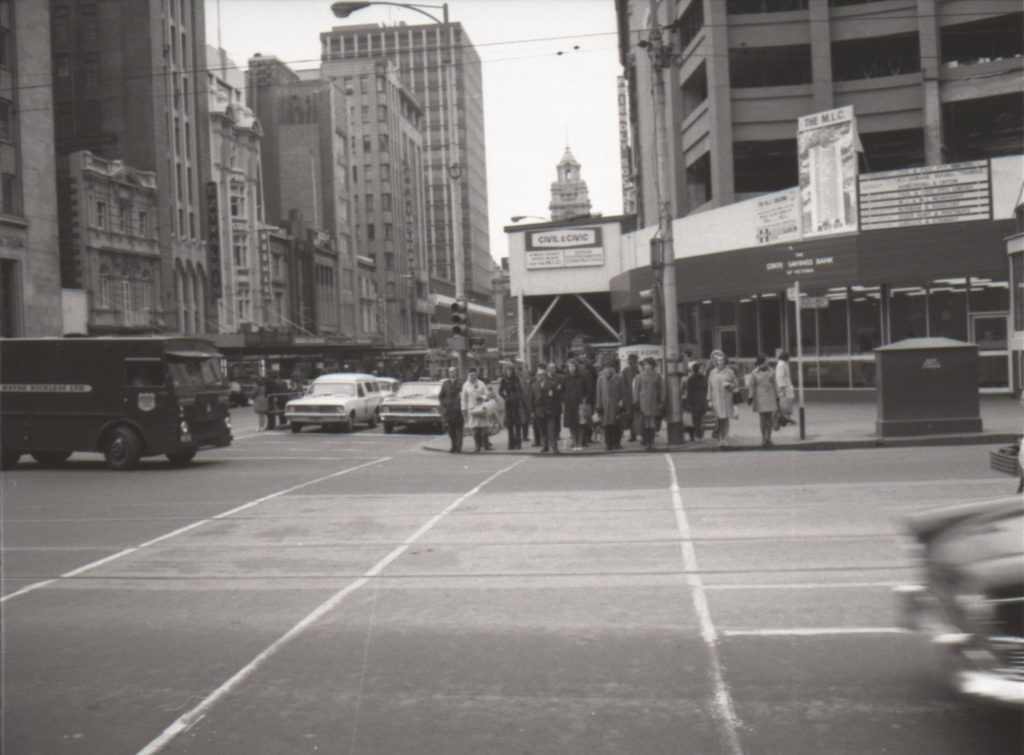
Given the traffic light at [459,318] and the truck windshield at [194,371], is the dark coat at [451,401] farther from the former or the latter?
the truck windshield at [194,371]

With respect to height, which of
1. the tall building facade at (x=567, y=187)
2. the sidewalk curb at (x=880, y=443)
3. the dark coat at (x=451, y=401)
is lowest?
the sidewalk curb at (x=880, y=443)

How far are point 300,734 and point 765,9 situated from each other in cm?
4104

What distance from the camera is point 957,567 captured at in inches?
197

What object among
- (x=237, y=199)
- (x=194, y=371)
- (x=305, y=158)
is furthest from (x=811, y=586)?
(x=305, y=158)

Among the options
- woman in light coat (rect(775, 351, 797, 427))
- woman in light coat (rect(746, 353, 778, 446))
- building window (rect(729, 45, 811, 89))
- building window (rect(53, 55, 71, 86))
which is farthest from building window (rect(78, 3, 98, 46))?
woman in light coat (rect(746, 353, 778, 446))

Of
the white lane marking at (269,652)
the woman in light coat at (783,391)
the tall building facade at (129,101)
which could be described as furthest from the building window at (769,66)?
the tall building facade at (129,101)

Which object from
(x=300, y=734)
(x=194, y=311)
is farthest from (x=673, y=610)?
(x=194, y=311)

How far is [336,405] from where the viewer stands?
32375mm

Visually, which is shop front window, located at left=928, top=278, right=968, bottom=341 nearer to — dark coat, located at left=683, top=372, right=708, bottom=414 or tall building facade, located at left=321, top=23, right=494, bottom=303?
dark coat, located at left=683, top=372, right=708, bottom=414

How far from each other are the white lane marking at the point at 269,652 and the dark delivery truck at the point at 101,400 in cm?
1030

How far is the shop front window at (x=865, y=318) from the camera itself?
3117 cm

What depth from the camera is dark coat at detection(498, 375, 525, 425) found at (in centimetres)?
2358

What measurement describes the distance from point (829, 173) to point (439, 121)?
139584 mm

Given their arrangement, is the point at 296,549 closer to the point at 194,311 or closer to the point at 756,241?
the point at 756,241
